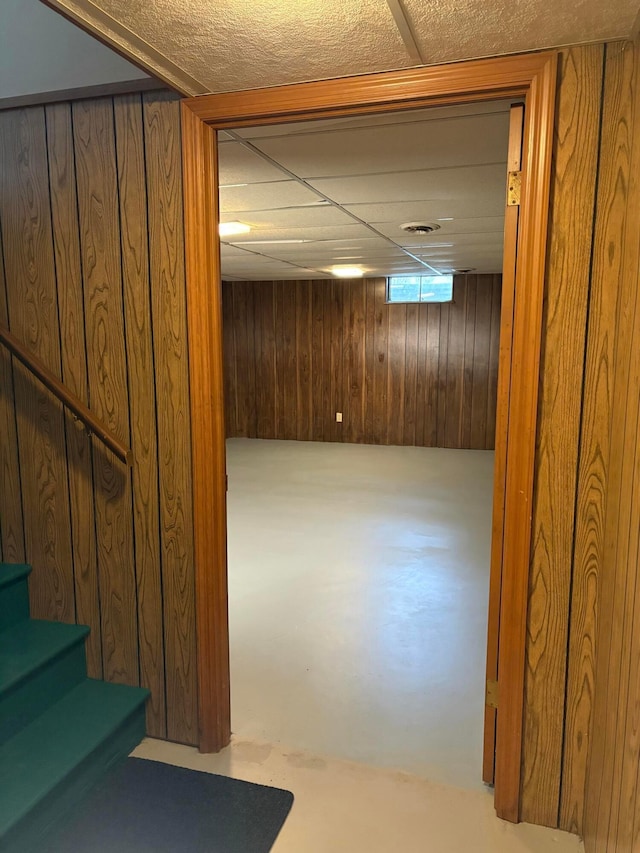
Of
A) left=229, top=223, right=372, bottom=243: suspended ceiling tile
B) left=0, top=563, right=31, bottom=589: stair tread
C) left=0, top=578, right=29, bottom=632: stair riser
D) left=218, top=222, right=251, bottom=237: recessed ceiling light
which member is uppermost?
left=229, top=223, right=372, bottom=243: suspended ceiling tile

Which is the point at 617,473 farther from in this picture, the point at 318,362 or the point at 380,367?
the point at 318,362

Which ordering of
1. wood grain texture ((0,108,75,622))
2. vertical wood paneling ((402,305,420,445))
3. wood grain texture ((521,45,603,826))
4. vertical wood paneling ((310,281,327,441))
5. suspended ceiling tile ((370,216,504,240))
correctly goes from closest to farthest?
wood grain texture ((521,45,603,826)) → wood grain texture ((0,108,75,622)) → suspended ceiling tile ((370,216,504,240)) → vertical wood paneling ((402,305,420,445)) → vertical wood paneling ((310,281,327,441))

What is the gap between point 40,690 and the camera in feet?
6.48

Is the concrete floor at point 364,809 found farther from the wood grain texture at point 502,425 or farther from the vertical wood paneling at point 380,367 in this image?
the vertical wood paneling at point 380,367

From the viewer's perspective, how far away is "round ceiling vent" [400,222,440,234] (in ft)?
12.6

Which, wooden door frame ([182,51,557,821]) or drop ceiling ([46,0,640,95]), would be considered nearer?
drop ceiling ([46,0,640,95])

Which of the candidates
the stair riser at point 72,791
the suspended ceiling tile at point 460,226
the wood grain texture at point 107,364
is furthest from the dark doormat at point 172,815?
the suspended ceiling tile at point 460,226

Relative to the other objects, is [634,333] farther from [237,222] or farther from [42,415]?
[237,222]

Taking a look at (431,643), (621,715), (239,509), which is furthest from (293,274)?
(621,715)

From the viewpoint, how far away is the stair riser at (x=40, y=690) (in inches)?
72.7

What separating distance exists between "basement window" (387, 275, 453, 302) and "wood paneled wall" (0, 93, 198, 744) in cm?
598

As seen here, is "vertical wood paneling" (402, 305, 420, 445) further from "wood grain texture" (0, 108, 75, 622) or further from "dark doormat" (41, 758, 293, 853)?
"dark doormat" (41, 758, 293, 853)

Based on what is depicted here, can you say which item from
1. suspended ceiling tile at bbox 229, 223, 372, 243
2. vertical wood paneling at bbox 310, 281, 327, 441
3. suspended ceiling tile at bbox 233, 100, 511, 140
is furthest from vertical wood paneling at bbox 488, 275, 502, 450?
suspended ceiling tile at bbox 233, 100, 511, 140

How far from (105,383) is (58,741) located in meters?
1.17
